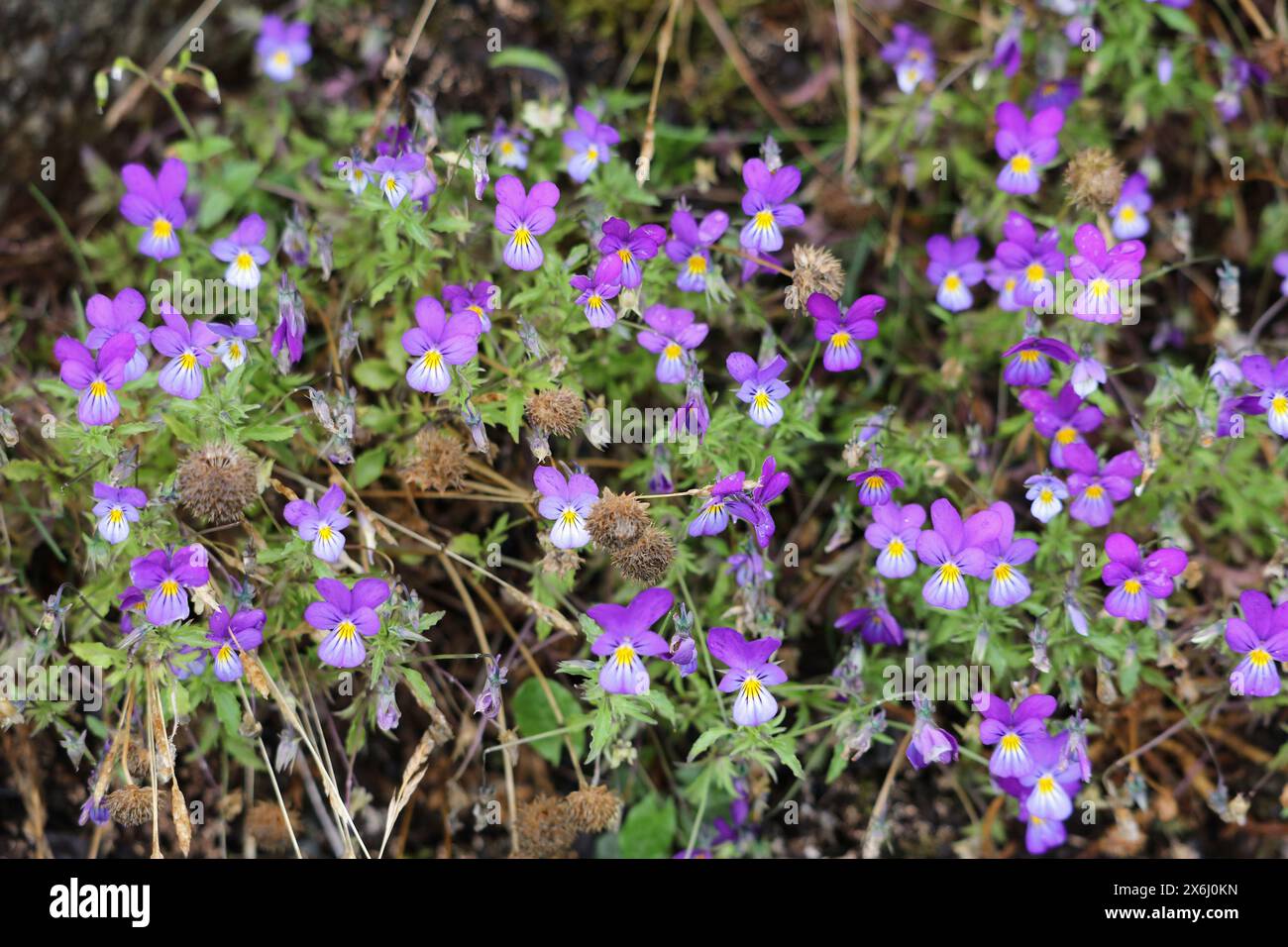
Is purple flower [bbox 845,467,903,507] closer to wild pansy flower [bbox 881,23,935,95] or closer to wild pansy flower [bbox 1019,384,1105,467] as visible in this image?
wild pansy flower [bbox 1019,384,1105,467]

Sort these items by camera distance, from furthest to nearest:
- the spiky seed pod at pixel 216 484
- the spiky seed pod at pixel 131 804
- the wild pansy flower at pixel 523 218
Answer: the wild pansy flower at pixel 523 218, the spiky seed pod at pixel 131 804, the spiky seed pod at pixel 216 484

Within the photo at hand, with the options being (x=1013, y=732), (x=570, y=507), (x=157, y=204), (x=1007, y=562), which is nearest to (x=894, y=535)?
(x=1007, y=562)

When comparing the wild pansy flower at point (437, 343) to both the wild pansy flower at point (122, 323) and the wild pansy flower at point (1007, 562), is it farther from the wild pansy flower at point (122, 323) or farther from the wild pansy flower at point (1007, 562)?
the wild pansy flower at point (1007, 562)

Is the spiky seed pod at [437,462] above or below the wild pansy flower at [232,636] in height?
above

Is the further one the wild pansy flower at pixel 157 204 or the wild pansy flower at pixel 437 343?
the wild pansy flower at pixel 157 204

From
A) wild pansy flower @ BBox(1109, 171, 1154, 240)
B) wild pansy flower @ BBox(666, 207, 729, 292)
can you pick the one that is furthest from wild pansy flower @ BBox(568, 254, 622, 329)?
wild pansy flower @ BBox(1109, 171, 1154, 240)

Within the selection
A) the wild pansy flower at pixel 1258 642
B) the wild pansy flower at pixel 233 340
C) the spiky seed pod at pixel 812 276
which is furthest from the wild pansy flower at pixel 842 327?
the wild pansy flower at pixel 233 340
